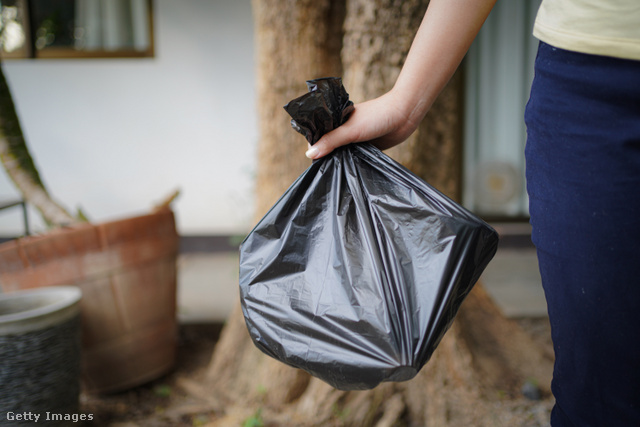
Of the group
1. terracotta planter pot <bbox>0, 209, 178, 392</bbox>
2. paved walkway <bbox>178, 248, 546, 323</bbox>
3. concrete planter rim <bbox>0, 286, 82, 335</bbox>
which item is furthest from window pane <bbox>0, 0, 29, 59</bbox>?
concrete planter rim <bbox>0, 286, 82, 335</bbox>

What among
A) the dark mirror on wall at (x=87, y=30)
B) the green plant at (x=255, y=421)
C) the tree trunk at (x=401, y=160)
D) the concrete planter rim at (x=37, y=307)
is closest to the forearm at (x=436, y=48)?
the tree trunk at (x=401, y=160)

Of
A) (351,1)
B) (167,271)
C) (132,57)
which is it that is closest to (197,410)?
(167,271)

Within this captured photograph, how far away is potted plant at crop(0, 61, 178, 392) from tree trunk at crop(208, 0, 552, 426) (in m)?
0.49

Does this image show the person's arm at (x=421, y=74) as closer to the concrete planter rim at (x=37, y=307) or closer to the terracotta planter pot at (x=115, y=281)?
the concrete planter rim at (x=37, y=307)

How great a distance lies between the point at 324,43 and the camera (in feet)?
6.73

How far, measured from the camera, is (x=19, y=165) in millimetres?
2492

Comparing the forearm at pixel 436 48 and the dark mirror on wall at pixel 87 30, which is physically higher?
the dark mirror on wall at pixel 87 30

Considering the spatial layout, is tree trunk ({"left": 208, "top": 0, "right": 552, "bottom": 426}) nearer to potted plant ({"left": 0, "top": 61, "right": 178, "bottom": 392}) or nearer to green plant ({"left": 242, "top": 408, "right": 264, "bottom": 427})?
green plant ({"left": 242, "top": 408, "right": 264, "bottom": 427})

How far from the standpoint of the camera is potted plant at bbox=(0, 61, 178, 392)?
2.05m

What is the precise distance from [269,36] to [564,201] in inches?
60.6

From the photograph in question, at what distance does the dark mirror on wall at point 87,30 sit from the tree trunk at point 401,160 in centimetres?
300

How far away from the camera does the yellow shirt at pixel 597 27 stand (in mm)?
728

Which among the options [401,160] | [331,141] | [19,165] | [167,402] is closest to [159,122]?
[19,165]

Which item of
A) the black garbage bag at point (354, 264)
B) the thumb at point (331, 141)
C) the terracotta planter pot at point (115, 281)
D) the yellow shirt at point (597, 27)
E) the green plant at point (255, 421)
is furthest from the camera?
the terracotta planter pot at point (115, 281)
